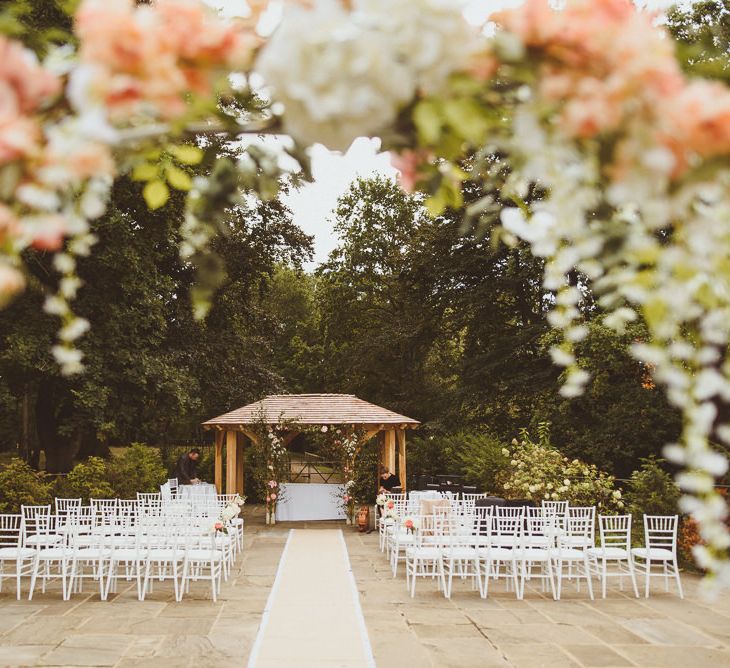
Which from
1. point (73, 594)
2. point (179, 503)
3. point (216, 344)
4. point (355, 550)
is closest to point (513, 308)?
point (216, 344)

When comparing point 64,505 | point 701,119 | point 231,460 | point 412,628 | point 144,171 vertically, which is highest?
point 144,171

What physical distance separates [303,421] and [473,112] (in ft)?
52.9

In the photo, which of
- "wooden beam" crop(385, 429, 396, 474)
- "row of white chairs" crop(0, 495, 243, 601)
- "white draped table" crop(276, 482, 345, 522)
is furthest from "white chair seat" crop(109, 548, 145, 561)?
"wooden beam" crop(385, 429, 396, 474)

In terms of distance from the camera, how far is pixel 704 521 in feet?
4.38

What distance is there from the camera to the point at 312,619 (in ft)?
25.1

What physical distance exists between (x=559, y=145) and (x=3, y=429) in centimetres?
3032

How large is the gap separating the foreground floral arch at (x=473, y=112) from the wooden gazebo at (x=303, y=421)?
15.9 m

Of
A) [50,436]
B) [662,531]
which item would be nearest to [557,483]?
[662,531]

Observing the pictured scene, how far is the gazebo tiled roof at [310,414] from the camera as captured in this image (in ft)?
56.9

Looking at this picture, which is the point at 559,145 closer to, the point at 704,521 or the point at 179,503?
the point at 704,521

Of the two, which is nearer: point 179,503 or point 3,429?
point 179,503

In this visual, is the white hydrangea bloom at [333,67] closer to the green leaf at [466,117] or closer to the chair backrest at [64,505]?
the green leaf at [466,117]

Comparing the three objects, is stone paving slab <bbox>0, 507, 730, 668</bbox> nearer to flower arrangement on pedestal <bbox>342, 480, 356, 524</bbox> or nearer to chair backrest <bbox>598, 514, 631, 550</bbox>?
chair backrest <bbox>598, 514, 631, 550</bbox>

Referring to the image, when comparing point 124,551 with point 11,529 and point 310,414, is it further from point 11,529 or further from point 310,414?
point 310,414
